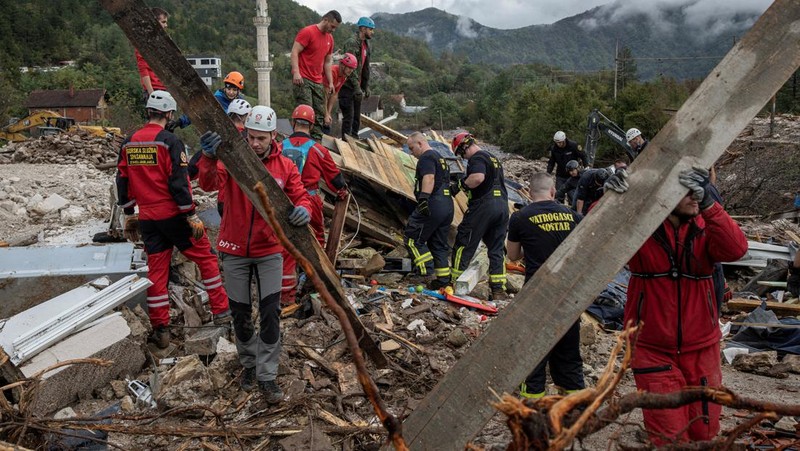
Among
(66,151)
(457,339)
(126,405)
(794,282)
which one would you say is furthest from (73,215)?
(794,282)

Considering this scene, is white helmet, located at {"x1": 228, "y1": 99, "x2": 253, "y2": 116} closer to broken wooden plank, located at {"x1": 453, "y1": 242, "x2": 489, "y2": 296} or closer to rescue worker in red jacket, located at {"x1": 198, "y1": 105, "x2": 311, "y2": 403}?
rescue worker in red jacket, located at {"x1": 198, "y1": 105, "x2": 311, "y2": 403}

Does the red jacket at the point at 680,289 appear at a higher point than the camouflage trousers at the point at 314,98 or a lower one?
lower

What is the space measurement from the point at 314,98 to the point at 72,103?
55.0 meters

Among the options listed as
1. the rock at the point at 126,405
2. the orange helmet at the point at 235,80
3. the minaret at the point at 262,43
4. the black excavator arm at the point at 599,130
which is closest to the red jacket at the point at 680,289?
the rock at the point at 126,405

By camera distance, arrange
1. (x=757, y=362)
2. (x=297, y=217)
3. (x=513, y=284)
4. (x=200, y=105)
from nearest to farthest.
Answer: (x=200, y=105)
(x=297, y=217)
(x=757, y=362)
(x=513, y=284)

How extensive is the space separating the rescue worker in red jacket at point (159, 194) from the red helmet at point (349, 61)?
440 cm

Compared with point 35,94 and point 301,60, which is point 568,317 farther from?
point 35,94

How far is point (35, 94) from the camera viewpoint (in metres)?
55.3

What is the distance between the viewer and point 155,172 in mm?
4844

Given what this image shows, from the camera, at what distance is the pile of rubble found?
1449 cm

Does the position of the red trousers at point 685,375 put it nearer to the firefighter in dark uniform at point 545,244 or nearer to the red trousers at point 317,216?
the firefighter in dark uniform at point 545,244

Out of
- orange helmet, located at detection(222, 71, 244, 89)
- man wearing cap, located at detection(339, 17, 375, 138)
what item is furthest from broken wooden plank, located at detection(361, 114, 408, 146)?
orange helmet, located at detection(222, 71, 244, 89)

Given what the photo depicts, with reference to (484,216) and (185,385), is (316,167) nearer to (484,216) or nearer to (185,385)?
(484,216)

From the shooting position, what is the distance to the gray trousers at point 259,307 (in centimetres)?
391
